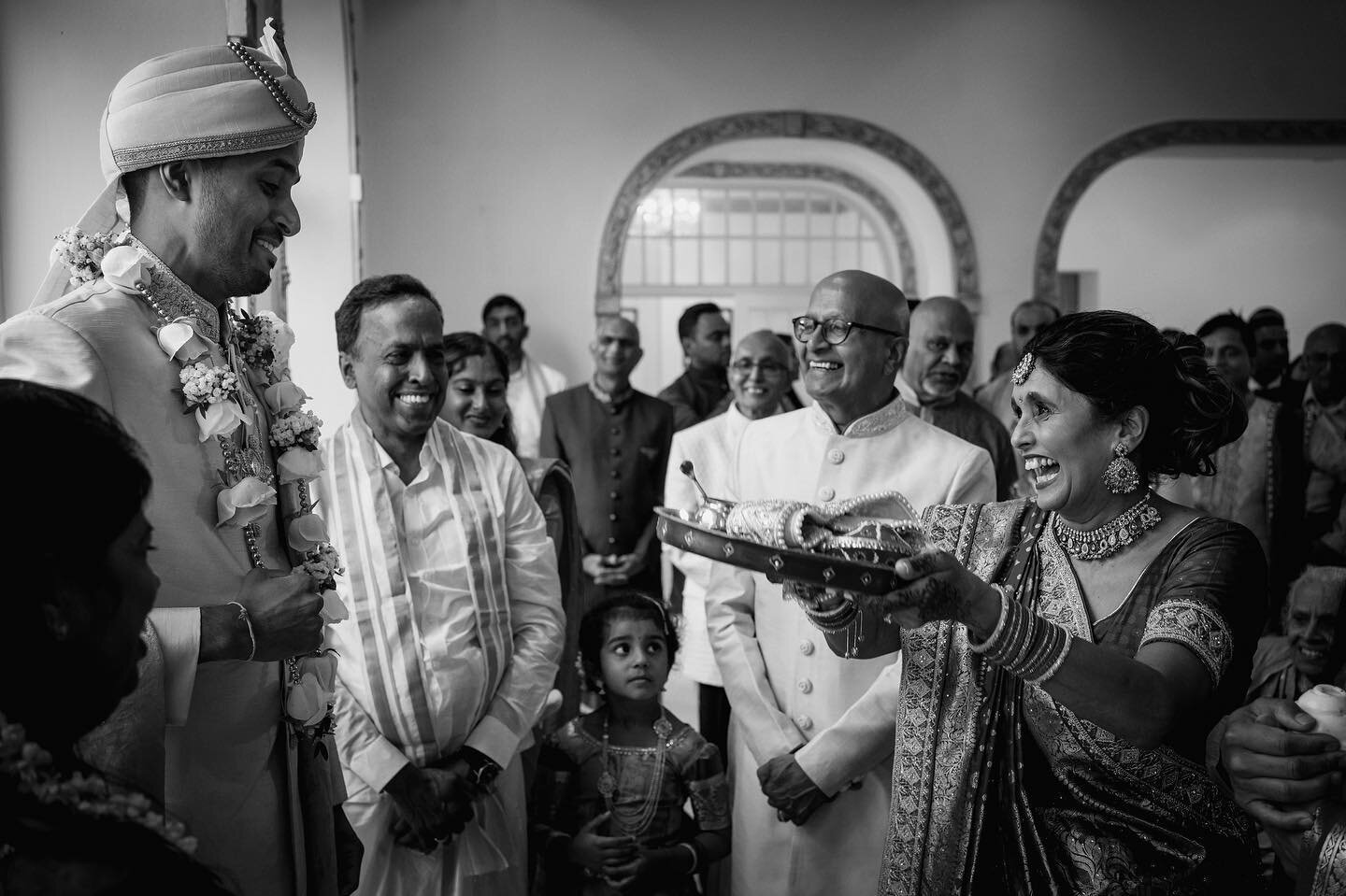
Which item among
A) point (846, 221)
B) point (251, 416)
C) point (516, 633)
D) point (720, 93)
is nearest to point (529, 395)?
point (720, 93)

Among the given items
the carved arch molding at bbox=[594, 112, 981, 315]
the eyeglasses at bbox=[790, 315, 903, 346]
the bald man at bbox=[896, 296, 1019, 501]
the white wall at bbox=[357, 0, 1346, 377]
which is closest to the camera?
the eyeglasses at bbox=[790, 315, 903, 346]

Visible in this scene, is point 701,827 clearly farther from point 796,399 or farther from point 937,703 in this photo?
Result: point 796,399

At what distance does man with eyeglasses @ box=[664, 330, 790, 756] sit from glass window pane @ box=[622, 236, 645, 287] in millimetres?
6327

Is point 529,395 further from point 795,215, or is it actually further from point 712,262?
point 795,215

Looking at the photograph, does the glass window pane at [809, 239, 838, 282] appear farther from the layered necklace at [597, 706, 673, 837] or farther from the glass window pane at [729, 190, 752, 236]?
the layered necklace at [597, 706, 673, 837]

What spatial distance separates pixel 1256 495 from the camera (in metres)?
5.04

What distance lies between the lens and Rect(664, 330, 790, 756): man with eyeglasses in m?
3.72

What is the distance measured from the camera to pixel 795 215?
1101 cm

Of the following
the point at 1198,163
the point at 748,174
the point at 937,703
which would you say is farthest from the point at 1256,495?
the point at 1198,163

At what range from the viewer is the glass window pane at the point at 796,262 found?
433 inches

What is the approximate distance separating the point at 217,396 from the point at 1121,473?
140 cm

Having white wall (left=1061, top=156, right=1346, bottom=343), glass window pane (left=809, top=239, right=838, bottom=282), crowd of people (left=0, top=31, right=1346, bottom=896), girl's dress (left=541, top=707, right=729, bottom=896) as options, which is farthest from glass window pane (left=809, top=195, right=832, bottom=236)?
girl's dress (left=541, top=707, right=729, bottom=896)

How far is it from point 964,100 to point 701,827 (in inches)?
252

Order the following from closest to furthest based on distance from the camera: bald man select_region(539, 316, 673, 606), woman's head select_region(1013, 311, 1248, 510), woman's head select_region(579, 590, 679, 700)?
woman's head select_region(1013, 311, 1248, 510) < woman's head select_region(579, 590, 679, 700) < bald man select_region(539, 316, 673, 606)
